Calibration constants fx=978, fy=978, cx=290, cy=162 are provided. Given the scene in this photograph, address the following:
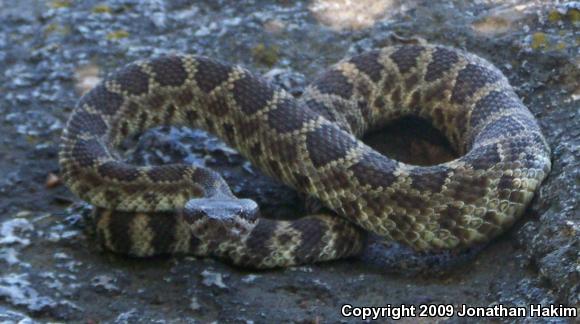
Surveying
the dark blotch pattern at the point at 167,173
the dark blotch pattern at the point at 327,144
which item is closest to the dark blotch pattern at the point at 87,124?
the dark blotch pattern at the point at 167,173

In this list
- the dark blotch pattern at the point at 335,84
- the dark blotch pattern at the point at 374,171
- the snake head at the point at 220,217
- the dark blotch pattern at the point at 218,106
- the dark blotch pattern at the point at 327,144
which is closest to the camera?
the snake head at the point at 220,217

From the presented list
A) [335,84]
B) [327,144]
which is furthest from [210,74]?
[327,144]

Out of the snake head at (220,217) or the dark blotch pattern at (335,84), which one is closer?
the snake head at (220,217)

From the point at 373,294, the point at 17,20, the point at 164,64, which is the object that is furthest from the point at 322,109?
the point at 17,20

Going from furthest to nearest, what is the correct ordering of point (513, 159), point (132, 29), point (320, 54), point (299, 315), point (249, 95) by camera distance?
point (132, 29), point (320, 54), point (249, 95), point (513, 159), point (299, 315)

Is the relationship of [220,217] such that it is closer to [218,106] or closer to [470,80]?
[218,106]

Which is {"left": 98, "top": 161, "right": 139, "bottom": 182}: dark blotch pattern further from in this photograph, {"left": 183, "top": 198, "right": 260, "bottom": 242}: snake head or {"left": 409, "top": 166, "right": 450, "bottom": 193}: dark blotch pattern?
{"left": 409, "top": 166, "right": 450, "bottom": 193}: dark blotch pattern

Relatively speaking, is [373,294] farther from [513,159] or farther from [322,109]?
[322,109]

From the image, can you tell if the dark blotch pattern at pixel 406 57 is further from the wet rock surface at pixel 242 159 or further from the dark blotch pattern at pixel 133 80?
the dark blotch pattern at pixel 133 80
